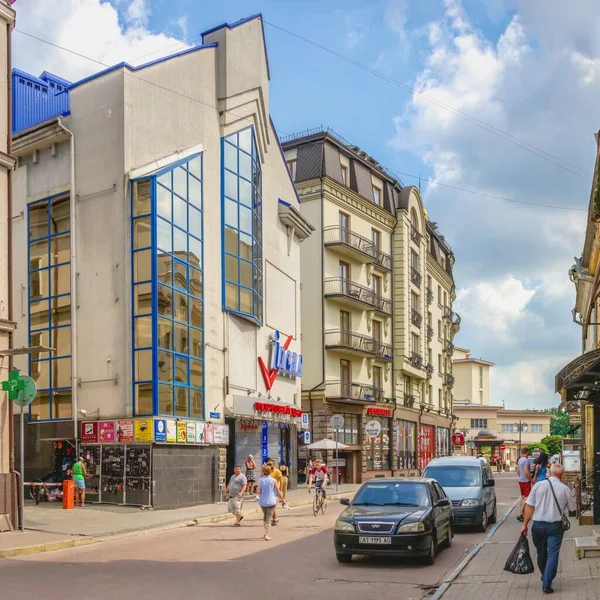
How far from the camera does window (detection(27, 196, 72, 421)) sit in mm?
26609

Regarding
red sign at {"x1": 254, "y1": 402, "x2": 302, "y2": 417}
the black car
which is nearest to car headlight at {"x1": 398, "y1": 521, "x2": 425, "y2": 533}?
the black car

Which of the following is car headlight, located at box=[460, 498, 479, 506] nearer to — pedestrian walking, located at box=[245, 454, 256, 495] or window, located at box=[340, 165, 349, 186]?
pedestrian walking, located at box=[245, 454, 256, 495]

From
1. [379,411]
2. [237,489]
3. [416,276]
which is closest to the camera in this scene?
[237,489]

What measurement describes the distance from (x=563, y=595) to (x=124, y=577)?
20.2ft

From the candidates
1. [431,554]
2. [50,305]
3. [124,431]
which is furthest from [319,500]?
[431,554]

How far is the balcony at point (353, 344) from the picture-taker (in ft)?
147

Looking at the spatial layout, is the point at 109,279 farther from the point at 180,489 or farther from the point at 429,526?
the point at 429,526

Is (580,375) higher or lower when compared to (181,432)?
higher

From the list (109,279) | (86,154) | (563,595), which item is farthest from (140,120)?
(563,595)

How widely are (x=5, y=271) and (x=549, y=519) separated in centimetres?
1286

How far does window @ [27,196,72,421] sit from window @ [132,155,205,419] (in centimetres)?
271

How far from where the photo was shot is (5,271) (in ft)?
61.0

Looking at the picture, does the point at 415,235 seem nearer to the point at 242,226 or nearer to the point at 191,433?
the point at 242,226

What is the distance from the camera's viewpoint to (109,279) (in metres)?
25.7
